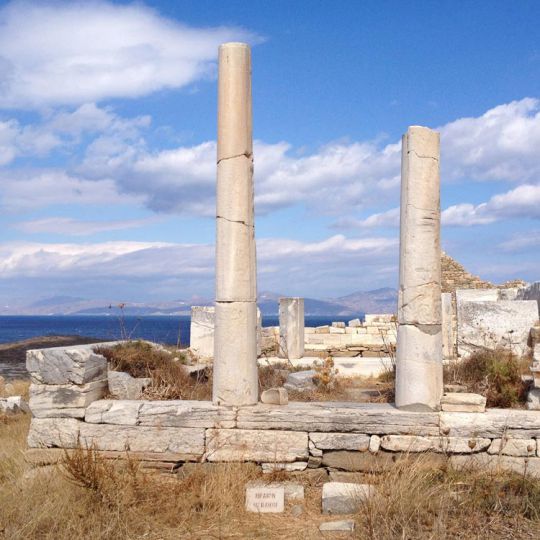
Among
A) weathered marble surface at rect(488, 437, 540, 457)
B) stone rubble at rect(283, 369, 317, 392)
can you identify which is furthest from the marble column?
weathered marble surface at rect(488, 437, 540, 457)

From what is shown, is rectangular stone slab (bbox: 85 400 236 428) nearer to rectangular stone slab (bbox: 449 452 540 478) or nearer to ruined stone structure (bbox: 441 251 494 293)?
rectangular stone slab (bbox: 449 452 540 478)

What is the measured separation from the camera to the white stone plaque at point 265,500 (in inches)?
268

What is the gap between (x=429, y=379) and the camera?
7672 mm

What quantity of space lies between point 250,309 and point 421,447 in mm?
2523

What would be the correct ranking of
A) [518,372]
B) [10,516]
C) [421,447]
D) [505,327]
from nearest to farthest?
[10,516]
[421,447]
[518,372]
[505,327]

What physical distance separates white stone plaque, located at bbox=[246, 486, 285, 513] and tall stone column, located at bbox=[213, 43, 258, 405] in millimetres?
1241

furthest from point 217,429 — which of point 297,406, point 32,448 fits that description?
point 32,448

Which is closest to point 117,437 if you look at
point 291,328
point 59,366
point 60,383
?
point 60,383

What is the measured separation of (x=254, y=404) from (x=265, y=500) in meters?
1.36

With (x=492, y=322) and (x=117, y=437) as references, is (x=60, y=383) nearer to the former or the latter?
(x=117, y=437)

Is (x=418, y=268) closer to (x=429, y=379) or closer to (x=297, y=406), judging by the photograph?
(x=429, y=379)

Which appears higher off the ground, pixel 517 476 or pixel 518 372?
pixel 518 372

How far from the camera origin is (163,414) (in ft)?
25.6

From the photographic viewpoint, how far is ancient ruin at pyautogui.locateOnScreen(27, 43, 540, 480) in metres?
7.48
